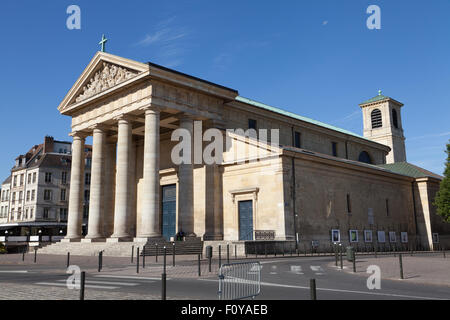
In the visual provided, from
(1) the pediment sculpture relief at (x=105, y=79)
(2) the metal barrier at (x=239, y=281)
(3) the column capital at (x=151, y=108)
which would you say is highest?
(1) the pediment sculpture relief at (x=105, y=79)

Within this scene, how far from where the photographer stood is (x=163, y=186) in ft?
152

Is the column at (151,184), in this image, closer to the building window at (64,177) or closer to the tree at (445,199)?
the tree at (445,199)

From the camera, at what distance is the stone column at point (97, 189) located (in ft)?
134

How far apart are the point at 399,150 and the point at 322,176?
47087mm

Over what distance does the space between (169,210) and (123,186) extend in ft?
27.7

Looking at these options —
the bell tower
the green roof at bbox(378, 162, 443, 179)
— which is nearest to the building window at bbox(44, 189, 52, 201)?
the green roof at bbox(378, 162, 443, 179)

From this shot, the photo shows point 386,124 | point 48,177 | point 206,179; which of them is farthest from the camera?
point 386,124

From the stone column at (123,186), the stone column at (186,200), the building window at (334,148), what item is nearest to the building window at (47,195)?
the stone column at (123,186)

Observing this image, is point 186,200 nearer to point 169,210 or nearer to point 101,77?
point 169,210

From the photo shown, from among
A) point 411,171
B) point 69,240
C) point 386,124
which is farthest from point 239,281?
point 386,124

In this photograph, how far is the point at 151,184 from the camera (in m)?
35.3

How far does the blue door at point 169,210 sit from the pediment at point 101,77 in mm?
11898

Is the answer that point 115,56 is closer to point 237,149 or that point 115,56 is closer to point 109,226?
point 237,149

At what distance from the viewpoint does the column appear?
35156mm
